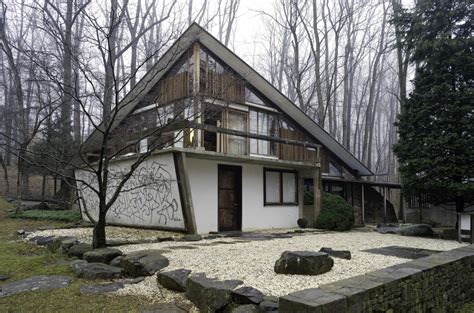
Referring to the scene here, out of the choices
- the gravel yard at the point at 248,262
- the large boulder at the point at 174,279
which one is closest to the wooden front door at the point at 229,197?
the gravel yard at the point at 248,262

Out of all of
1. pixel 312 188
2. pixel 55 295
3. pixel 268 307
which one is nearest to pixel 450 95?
pixel 312 188

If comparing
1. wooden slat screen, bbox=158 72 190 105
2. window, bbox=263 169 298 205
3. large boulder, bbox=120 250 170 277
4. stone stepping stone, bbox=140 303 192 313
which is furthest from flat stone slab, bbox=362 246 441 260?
wooden slat screen, bbox=158 72 190 105

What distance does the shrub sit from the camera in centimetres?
A: 1345

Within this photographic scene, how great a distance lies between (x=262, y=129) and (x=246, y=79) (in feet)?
7.15

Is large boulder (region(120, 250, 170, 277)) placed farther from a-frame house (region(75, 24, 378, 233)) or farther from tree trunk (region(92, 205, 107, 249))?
a-frame house (region(75, 24, 378, 233))

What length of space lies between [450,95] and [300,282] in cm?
976

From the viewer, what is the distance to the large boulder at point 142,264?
5.49m

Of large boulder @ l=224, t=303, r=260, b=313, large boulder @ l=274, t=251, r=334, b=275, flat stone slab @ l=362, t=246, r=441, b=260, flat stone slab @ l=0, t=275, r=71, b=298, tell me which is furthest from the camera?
flat stone slab @ l=362, t=246, r=441, b=260

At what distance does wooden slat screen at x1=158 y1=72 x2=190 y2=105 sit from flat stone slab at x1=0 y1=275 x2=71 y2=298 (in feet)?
24.1

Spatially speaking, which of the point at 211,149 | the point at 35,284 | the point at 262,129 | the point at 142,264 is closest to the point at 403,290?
the point at 142,264

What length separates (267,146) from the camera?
565 inches

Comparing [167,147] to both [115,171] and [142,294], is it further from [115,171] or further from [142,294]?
[142,294]

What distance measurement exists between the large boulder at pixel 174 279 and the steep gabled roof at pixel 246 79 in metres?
5.83

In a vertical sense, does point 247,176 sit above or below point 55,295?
above
